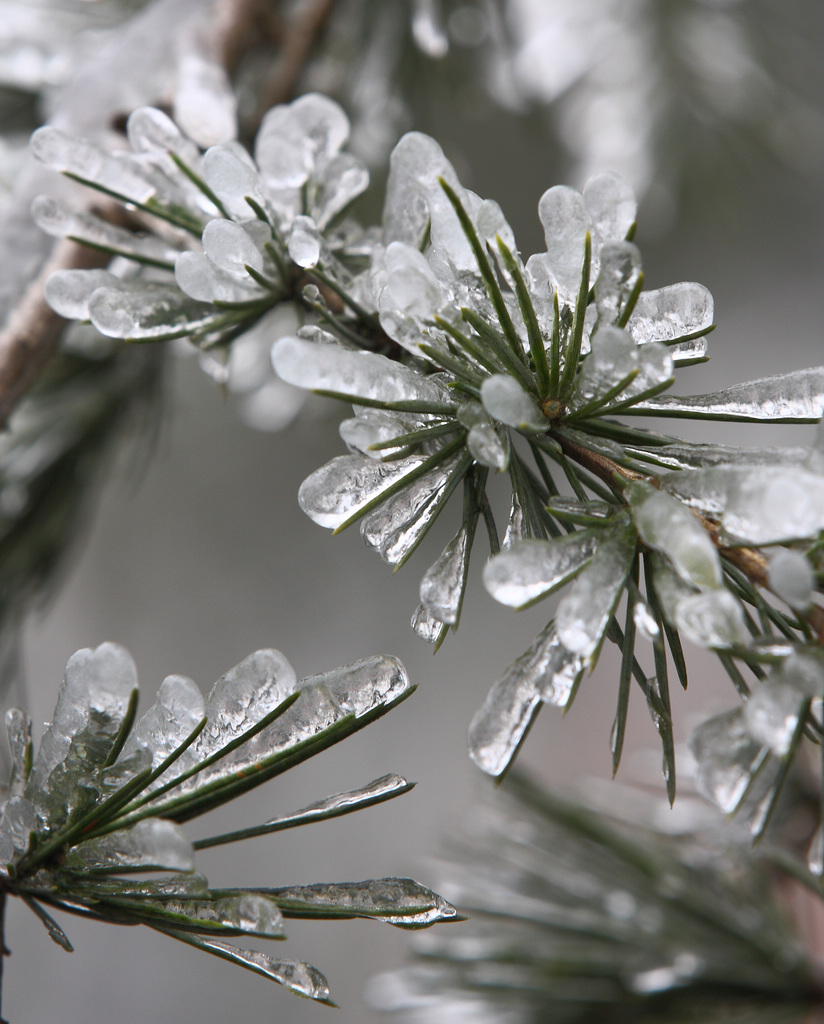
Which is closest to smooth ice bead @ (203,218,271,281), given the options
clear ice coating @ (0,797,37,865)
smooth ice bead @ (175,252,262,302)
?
smooth ice bead @ (175,252,262,302)

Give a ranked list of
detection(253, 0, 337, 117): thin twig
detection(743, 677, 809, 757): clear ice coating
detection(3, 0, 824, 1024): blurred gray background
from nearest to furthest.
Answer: detection(743, 677, 809, 757): clear ice coating
detection(253, 0, 337, 117): thin twig
detection(3, 0, 824, 1024): blurred gray background

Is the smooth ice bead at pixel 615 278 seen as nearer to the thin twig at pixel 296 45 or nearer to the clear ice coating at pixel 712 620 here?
the clear ice coating at pixel 712 620

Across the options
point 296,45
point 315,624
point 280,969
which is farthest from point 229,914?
point 315,624

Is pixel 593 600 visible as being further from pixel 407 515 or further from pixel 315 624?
pixel 315 624

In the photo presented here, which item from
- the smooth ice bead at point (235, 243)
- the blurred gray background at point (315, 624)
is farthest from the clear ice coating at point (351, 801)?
the blurred gray background at point (315, 624)

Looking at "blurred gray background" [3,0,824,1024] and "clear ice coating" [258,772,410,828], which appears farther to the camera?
"blurred gray background" [3,0,824,1024]

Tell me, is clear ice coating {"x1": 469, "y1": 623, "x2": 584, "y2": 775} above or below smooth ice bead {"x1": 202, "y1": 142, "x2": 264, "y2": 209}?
below

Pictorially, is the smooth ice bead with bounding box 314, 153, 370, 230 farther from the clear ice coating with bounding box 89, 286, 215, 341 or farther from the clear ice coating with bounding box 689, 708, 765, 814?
the clear ice coating with bounding box 689, 708, 765, 814
